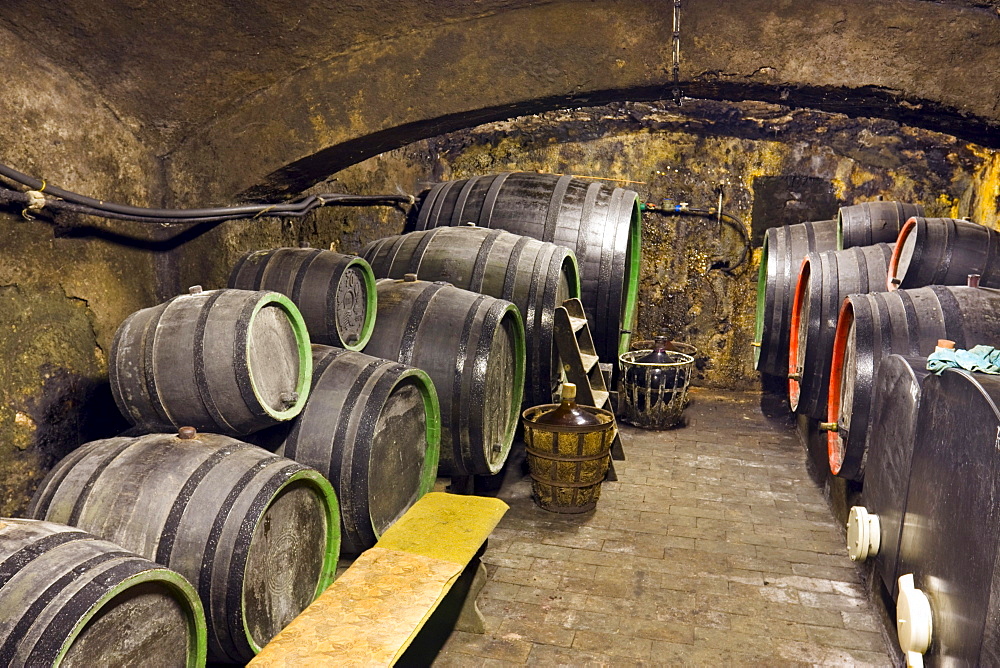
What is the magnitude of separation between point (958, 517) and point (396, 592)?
1.68m

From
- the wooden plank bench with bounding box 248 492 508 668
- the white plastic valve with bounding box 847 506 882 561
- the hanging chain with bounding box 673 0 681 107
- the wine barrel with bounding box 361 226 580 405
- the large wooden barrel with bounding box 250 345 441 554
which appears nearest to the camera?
the wooden plank bench with bounding box 248 492 508 668

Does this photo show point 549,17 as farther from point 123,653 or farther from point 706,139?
point 706,139

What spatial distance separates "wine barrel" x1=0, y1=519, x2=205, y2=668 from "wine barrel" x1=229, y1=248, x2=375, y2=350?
166 cm

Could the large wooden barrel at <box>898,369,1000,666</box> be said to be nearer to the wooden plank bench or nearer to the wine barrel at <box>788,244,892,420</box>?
the wooden plank bench

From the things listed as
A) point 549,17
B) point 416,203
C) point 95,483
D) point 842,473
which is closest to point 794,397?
point 842,473

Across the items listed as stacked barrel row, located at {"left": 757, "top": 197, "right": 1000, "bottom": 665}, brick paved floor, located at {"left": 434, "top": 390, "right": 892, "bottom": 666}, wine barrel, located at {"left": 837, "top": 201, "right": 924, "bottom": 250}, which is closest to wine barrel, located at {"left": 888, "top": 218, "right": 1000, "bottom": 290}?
stacked barrel row, located at {"left": 757, "top": 197, "right": 1000, "bottom": 665}

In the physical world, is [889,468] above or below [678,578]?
above

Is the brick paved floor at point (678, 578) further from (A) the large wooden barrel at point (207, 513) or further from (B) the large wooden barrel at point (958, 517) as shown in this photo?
(B) the large wooden barrel at point (958, 517)

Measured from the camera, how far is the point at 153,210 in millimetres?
3496

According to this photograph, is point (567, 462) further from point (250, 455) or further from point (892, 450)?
point (250, 455)

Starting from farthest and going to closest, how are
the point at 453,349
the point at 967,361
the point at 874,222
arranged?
the point at 874,222 < the point at 453,349 < the point at 967,361

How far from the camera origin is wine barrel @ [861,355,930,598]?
222cm

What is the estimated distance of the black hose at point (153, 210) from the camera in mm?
2934

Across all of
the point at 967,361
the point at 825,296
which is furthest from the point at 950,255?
the point at 967,361
